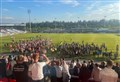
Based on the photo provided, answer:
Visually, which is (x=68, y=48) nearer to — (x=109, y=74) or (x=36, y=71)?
(x=36, y=71)

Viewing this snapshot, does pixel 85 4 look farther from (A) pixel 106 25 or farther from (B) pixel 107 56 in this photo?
(B) pixel 107 56

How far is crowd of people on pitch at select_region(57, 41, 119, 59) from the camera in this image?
15.4 m

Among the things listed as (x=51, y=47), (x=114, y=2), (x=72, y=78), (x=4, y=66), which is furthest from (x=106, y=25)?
(x=4, y=66)

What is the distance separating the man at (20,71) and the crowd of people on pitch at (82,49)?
937 cm

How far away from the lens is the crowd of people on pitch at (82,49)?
15.4m

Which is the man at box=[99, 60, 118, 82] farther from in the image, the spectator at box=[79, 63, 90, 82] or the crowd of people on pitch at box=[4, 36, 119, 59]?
the crowd of people on pitch at box=[4, 36, 119, 59]

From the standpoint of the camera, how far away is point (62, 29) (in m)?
15.1

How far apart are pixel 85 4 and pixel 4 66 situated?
25.0 ft

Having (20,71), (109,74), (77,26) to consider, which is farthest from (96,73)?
(77,26)

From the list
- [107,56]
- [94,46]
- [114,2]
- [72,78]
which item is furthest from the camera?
[94,46]

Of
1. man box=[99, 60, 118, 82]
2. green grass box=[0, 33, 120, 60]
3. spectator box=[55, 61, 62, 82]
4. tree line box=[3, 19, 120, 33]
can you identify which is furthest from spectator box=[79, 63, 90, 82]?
green grass box=[0, 33, 120, 60]

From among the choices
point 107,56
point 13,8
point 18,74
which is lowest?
point 107,56

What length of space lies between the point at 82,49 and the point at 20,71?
1093 centimetres

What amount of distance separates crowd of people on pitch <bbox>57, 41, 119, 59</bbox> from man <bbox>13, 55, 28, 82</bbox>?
9372mm
